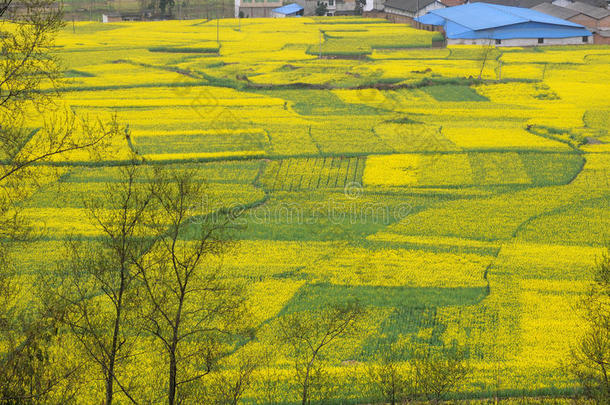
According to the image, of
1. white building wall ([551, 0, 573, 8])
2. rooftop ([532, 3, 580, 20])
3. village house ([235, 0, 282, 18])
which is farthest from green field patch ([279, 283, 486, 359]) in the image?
village house ([235, 0, 282, 18])

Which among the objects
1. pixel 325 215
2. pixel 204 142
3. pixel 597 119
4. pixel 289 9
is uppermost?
pixel 289 9

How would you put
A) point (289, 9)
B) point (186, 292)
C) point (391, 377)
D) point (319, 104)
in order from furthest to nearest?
point (289, 9) → point (319, 104) → point (391, 377) → point (186, 292)

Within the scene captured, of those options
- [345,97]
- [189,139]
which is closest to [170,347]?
[189,139]

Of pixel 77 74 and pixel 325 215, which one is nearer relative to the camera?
pixel 325 215

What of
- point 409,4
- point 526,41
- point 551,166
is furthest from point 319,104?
point 409,4

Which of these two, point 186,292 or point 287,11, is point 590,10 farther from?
point 186,292

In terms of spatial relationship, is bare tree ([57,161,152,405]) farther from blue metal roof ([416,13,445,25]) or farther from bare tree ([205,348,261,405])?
blue metal roof ([416,13,445,25])

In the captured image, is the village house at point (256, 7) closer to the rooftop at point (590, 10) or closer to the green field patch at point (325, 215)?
the rooftop at point (590, 10)

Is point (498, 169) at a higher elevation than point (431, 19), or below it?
below
